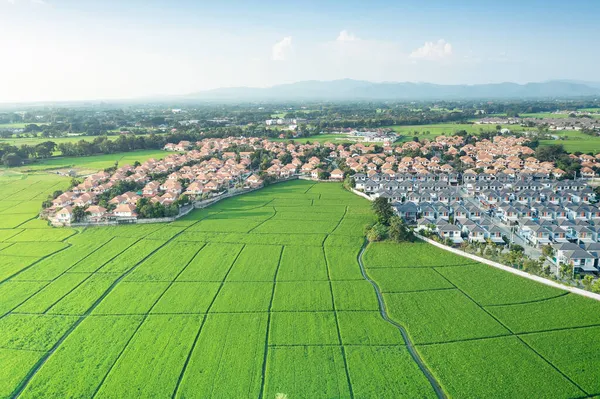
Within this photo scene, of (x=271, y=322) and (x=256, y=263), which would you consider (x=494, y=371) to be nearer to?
(x=271, y=322)

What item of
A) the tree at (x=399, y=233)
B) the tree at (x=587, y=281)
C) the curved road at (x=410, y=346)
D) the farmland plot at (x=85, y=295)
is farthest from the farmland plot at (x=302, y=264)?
the tree at (x=587, y=281)

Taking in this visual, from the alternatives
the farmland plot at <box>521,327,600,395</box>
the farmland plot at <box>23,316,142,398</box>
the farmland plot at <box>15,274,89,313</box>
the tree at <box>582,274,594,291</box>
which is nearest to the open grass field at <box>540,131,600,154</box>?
the tree at <box>582,274,594,291</box>

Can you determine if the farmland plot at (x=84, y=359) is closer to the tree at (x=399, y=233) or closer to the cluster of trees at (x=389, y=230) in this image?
the cluster of trees at (x=389, y=230)

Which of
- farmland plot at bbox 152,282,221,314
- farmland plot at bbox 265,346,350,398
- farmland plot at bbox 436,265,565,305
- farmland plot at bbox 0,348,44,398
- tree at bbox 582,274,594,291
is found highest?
tree at bbox 582,274,594,291

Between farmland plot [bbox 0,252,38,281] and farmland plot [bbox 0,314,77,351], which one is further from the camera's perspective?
farmland plot [bbox 0,252,38,281]

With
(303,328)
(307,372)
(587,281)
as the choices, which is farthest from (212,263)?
(587,281)

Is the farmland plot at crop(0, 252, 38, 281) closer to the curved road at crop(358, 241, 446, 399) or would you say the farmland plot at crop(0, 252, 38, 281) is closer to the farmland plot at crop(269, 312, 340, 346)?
the farmland plot at crop(269, 312, 340, 346)

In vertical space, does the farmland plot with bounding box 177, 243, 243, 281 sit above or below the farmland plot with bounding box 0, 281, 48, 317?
above

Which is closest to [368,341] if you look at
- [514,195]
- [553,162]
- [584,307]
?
[584,307]
